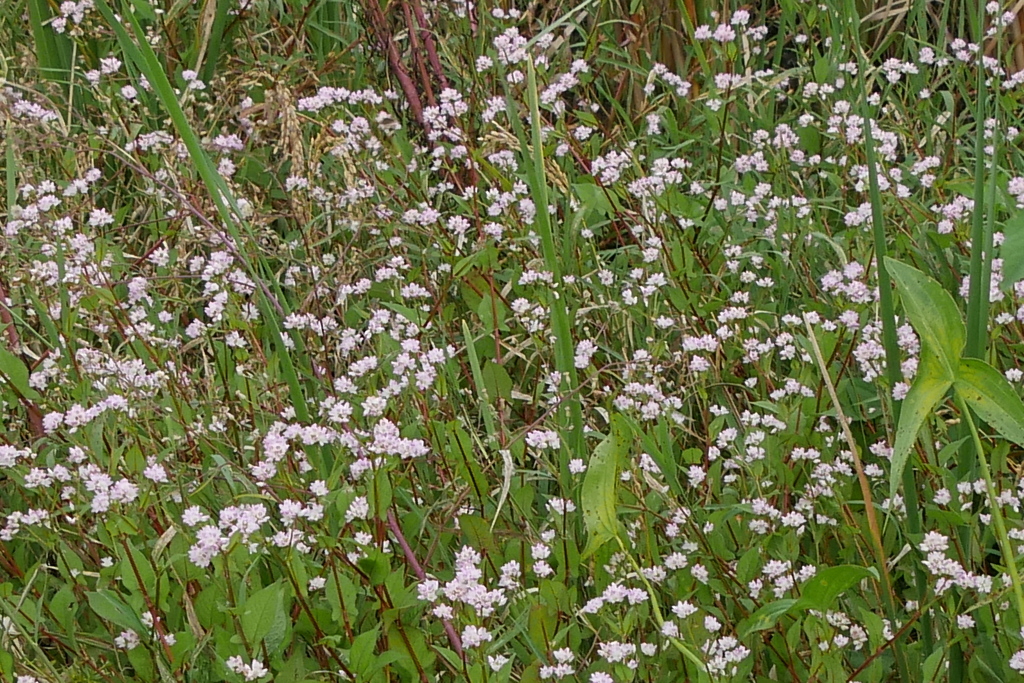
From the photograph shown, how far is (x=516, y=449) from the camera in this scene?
194 cm

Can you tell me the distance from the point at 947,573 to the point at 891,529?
9.8 inches

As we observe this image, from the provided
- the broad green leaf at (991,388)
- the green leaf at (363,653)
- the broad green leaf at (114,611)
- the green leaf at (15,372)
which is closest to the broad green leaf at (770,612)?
the broad green leaf at (991,388)

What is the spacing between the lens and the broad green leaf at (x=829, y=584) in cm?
131

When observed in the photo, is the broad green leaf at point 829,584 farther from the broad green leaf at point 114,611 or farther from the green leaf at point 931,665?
the broad green leaf at point 114,611

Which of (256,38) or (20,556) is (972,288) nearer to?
(20,556)

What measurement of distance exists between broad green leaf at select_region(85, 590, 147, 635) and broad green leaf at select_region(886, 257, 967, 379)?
1.06m

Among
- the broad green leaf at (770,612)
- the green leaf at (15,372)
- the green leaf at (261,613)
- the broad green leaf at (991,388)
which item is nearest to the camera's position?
the broad green leaf at (991,388)

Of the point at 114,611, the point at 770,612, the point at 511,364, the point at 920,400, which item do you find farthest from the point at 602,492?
the point at 511,364

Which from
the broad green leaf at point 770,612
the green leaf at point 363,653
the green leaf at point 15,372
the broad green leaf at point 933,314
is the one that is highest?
the broad green leaf at point 933,314

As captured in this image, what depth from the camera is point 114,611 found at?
63.9 inches

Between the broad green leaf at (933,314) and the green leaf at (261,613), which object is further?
the green leaf at (261,613)

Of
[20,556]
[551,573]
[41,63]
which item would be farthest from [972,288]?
[41,63]

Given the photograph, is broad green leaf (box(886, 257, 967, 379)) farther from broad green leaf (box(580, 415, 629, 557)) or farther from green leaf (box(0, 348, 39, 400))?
green leaf (box(0, 348, 39, 400))

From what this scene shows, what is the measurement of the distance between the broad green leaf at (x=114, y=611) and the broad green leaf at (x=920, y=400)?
0.99m
